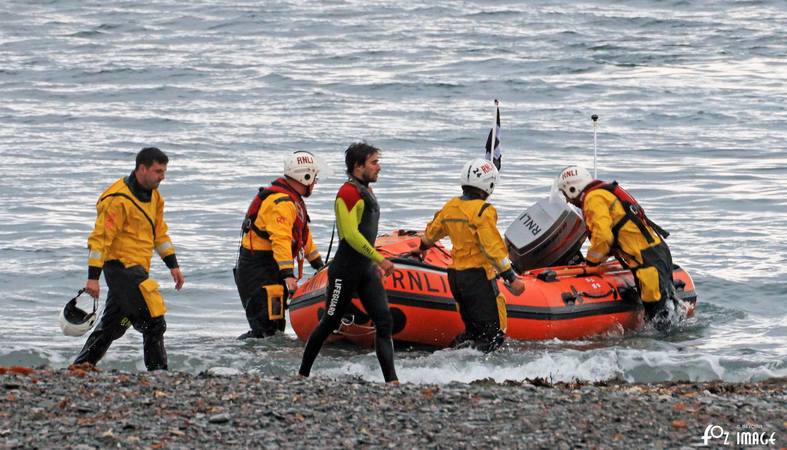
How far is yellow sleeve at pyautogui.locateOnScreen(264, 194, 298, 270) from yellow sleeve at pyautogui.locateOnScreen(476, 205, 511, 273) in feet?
4.33

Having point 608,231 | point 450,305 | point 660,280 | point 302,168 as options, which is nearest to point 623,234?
point 608,231

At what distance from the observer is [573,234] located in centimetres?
1135

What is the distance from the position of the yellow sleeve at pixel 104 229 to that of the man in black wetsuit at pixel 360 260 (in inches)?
52.8

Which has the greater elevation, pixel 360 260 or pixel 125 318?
pixel 360 260

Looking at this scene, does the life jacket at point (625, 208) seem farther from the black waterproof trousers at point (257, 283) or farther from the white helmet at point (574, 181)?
the black waterproof trousers at point (257, 283)

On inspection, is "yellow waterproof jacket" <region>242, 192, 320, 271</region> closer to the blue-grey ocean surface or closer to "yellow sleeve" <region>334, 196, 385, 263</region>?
the blue-grey ocean surface

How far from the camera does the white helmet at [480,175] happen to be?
9.48 m

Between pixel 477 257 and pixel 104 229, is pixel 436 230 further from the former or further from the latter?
pixel 104 229

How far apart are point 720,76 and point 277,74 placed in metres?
9.00

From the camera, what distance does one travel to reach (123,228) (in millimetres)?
8602
